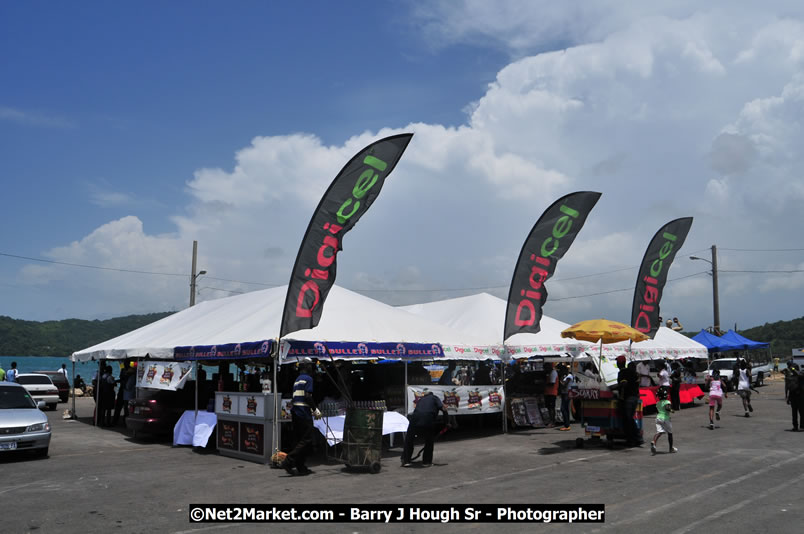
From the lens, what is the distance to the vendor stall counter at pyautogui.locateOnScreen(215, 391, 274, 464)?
12094mm

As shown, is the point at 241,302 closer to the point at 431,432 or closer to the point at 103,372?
the point at 103,372

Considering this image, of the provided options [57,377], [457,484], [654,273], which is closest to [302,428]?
[457,484]

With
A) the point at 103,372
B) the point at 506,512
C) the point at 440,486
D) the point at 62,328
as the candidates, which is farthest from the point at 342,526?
the point at 62,328

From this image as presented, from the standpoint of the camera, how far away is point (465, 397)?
16.2m

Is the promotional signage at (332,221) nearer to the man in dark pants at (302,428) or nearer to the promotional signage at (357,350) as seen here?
the promotional signage at (357,350)

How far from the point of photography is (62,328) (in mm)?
144875

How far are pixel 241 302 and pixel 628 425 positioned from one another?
1031cm

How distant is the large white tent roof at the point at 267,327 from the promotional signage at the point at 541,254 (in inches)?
59.2

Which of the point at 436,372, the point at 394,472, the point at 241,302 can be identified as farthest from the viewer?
the point at 436,372

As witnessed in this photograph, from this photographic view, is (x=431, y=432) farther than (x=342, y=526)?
Yes

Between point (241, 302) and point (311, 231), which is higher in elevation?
point (311, 231)

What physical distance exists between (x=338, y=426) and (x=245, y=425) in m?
1.89

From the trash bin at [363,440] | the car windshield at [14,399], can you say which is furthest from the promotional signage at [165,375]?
the trash bin at [363,440]

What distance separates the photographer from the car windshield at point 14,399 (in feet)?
42.2
